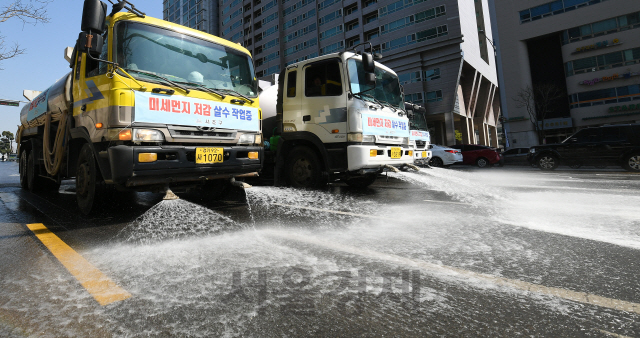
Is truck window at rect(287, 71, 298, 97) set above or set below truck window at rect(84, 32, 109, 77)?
above

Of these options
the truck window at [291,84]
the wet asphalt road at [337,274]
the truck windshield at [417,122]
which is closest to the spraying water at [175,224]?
the wet asphalt road at [337,274]

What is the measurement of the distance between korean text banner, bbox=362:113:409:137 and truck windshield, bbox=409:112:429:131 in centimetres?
355

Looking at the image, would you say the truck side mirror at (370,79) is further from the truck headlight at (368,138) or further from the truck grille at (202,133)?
the truck grille at (202,133)

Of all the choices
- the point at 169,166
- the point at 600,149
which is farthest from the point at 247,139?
the point at 600,149

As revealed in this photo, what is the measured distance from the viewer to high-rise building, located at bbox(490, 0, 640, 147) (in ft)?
96.4

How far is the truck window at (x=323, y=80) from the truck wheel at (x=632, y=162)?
10.8 metres

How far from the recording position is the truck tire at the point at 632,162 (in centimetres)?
1027

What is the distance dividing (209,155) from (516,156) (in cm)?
1799

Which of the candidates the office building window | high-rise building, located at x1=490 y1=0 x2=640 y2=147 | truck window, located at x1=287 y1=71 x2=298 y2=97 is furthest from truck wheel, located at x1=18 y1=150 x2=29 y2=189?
the office building window

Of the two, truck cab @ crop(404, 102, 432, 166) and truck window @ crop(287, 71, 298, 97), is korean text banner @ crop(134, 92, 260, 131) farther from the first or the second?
truck cab @ crop(404, 102, 432, 166)

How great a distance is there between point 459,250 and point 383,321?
1.36 metres

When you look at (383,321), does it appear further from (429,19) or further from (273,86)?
(429,19)

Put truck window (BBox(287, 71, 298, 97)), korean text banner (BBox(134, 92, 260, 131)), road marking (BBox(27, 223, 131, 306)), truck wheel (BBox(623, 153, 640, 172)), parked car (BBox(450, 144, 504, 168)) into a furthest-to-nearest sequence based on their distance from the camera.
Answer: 1. parked car (BBox(450, 144, 504, 168))
2. truck wheel (BBox(623, 153, 640, 172))
3. truck window (BBox(287, 71, 298, 97))
4. korean text banner (BBox(134, 92, 260, 131))
5. road marking (BBox(27, 223, 131, 306))

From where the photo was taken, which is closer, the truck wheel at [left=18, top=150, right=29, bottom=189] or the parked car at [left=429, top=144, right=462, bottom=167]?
the truck wheel at [left=18, top=150, right=29, bottom=189]
